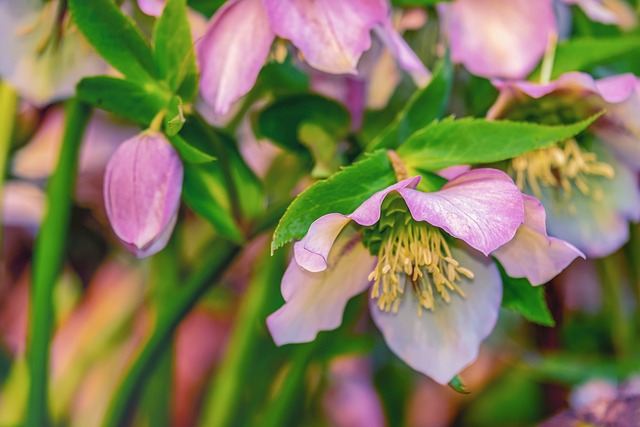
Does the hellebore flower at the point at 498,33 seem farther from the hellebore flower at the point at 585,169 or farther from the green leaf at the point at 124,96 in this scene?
the green leaf at the point at 124,96

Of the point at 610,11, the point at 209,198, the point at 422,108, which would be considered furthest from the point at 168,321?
the point at 610,11

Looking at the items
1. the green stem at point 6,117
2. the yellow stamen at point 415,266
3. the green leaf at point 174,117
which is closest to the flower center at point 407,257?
the yellow stamen at point 415,266

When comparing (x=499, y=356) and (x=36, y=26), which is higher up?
(x=36, y=26)

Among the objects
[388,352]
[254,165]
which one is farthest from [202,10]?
[388,352]

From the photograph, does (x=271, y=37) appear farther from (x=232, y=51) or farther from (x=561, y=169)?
(x=561, y=169)

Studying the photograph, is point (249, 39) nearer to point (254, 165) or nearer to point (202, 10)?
point (202, 10)

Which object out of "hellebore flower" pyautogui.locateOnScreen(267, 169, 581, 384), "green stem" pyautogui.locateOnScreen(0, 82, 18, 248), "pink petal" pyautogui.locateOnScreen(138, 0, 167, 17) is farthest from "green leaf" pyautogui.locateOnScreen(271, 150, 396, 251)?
"green stem" pyautogui.locateOnScreen(0, 82, 18, 248)
